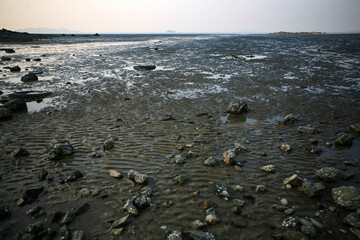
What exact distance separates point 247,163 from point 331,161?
112 inches

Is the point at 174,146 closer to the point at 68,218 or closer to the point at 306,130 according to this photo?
the point at 68,218

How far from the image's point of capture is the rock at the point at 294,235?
158 inches

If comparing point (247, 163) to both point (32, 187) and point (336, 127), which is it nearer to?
point (336, 127)

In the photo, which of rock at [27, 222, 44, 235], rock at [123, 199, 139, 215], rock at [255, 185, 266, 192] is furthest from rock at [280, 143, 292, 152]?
rock at [27, 222, 44, 235]

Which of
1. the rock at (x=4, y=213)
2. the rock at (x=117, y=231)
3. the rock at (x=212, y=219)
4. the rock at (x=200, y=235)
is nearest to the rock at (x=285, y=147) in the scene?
the rock at (x=212, y=219)

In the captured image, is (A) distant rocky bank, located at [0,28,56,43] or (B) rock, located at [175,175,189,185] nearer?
(B) rock, located at [175,175,189,185]

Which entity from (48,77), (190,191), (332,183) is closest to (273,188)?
(332,183)

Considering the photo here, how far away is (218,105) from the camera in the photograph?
12.5 m

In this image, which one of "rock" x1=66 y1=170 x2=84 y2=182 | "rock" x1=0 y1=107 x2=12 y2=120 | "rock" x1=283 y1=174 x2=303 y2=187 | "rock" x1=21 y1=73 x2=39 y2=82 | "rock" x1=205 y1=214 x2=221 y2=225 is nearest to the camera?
"rock" x1=205 y1=214 x2=221 y2=225

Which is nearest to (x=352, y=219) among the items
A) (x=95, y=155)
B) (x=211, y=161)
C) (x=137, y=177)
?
(x=211, y=161)

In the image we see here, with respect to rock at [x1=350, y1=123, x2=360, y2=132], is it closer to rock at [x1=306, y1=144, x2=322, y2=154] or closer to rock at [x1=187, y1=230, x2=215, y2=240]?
rock at [x1=306, y1=144, x2=322, y2=154]

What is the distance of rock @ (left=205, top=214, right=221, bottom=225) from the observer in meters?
4.45

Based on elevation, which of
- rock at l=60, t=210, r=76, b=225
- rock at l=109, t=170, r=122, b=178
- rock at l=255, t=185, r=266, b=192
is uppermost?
rock at l=109, t=170, r=122, b=178

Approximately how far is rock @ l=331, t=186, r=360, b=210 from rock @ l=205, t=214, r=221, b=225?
9.93 feet
